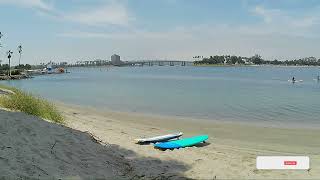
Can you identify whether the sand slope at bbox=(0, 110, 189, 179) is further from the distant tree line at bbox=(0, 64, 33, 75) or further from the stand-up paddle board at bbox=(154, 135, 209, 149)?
the distant tree line at bbox=(0, 64, 33, 75)

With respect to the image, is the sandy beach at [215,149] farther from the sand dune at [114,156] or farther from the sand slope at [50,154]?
the sand slope at [50,154]

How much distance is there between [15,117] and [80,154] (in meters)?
2.44

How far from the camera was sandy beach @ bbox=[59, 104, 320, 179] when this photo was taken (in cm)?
1101

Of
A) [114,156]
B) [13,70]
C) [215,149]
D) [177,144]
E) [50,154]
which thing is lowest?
[13,70]

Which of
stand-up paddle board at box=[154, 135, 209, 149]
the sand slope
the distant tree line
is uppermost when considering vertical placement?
the sand slope

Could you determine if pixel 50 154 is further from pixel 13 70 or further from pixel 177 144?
pixel 13 70

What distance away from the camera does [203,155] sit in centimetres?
1351

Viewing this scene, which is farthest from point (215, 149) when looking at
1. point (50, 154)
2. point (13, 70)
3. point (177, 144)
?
point (13, 70)

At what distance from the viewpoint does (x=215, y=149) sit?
1538 cm

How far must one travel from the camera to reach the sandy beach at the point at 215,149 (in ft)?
36.1

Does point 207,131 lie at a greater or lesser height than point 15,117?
lesser

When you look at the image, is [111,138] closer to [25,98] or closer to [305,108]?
[25,98]

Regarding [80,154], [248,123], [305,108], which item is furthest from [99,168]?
[305,108]

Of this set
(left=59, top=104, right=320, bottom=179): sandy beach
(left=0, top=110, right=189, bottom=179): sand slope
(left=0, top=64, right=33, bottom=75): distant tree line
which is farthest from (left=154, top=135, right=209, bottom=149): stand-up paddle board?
(left=0, top=64, right=33, bottom=75): distant tree line
